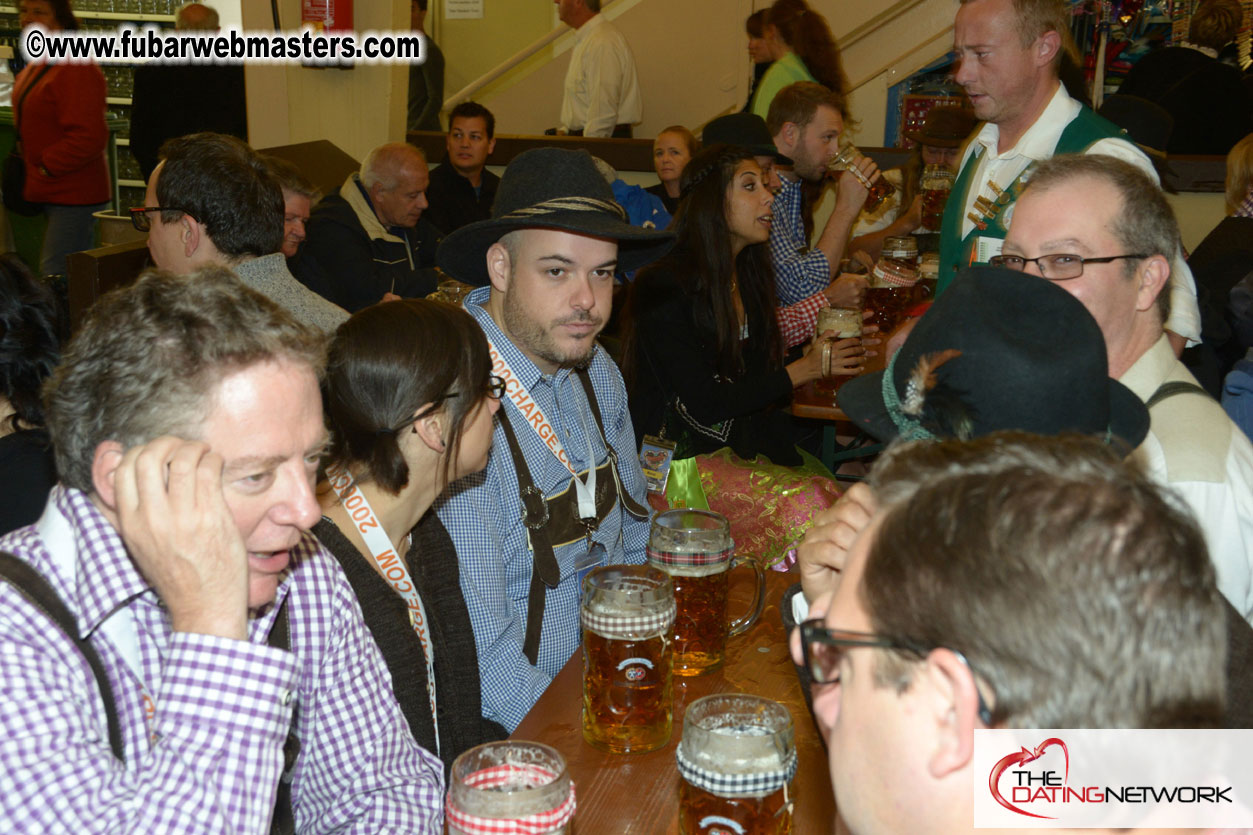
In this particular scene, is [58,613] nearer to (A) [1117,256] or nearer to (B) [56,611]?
(B) [56,611]

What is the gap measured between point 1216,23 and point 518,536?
542cm

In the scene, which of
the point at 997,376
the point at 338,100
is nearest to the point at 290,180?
the point at 338,100

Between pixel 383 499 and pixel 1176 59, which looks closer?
pixel 383 499

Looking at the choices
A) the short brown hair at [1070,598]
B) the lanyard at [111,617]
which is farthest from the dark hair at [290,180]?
the short brown hair at [1070,598]

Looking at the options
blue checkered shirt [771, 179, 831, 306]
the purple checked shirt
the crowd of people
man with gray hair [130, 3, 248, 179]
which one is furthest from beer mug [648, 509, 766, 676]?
man with gray hair [130, 3, 248, 179]

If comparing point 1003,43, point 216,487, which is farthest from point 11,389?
point 1003,43

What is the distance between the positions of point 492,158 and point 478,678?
6053mm

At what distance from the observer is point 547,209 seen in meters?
2.45

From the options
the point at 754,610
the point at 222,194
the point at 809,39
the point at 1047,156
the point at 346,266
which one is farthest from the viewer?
the point at 809,39

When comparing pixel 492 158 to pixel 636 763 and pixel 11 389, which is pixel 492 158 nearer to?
pixel 11 389

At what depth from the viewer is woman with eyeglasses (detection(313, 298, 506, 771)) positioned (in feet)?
5.70

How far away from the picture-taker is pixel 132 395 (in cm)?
125

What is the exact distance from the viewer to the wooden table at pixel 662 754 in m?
1.39

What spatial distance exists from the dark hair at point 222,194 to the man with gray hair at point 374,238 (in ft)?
4.34
